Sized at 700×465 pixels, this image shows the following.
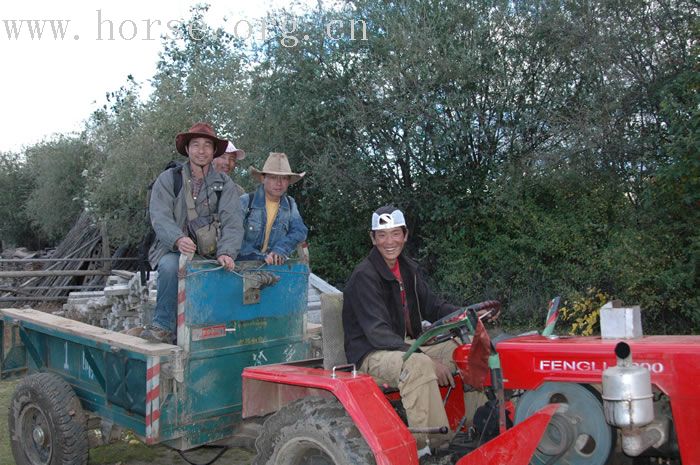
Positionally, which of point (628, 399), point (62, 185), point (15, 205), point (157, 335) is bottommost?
point (628, 399)

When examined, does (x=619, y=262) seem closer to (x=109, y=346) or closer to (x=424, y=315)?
(x=424, y=315)

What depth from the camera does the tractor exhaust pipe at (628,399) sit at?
9.04 feet

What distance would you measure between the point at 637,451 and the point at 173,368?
269 centimetres

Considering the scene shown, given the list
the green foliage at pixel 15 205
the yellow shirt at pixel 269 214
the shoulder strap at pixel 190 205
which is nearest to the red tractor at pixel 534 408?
the shoulder strap at pixel 190 205

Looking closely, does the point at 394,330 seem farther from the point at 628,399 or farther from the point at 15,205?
the point at 15,205

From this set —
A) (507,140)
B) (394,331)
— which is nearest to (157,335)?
(394,331)

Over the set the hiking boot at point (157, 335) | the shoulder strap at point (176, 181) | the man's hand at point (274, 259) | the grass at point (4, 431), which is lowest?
the grass at point (4, 431)

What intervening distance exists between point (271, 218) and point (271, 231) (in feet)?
0.40

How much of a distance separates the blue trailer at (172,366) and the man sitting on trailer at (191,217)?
20 centimetres

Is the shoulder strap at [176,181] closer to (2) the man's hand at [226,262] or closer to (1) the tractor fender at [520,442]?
(2) the man's hand at [226,262]

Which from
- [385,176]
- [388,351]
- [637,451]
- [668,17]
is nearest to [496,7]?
[668,17]

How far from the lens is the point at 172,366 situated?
166 inches

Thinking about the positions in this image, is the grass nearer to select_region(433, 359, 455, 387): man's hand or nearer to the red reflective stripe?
the red reflective stripe

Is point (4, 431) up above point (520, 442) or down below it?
below
